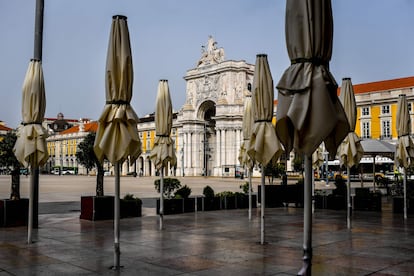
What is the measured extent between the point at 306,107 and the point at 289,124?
0.91 ft

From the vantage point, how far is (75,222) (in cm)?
1090

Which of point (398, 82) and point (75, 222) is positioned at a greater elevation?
point (398, 82)

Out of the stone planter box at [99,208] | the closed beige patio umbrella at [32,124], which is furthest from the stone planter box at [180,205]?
the closed beige patio umbrella at [32,124]

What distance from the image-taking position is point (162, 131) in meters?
10.4

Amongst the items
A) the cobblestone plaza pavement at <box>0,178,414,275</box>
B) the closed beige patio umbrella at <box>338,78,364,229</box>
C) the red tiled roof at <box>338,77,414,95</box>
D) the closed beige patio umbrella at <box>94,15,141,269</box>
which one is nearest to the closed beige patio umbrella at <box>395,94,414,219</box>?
the cobblestone plaza pavement at <box>0,178,414,275</box>

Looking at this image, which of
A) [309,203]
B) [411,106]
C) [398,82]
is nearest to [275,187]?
[309,203]

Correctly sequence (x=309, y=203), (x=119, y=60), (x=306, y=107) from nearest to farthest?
Answer: (x=306, y=107), (x=309, y=203), (x=119, y=60)

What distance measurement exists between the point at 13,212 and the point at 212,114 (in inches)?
2724

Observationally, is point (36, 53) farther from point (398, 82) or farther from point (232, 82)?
point (232, 82)

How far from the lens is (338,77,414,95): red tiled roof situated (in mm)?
54781

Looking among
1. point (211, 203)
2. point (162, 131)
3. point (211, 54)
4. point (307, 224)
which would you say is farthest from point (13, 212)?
point (211, 54)

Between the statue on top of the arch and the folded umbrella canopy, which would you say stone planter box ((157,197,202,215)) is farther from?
the statue on top of the arch

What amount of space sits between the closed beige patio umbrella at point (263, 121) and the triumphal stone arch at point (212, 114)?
60020 mm

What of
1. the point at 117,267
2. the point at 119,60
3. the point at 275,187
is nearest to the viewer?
the point at 117,267
